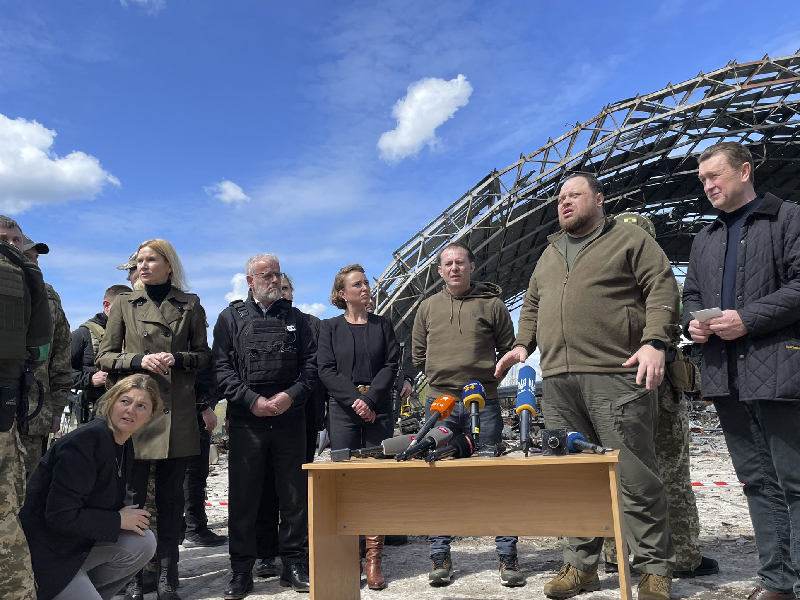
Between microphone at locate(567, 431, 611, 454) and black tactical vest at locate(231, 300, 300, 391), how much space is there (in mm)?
2051

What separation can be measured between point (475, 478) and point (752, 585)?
6.31ft

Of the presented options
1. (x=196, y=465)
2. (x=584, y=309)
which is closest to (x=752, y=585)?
(x=584, y=309)

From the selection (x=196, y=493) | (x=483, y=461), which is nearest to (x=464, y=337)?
(x=483, y=461)

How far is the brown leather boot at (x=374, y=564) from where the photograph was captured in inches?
153

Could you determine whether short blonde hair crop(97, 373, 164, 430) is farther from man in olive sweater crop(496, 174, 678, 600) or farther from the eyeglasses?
man in olive sweater crop(496, 174, 678, 600)

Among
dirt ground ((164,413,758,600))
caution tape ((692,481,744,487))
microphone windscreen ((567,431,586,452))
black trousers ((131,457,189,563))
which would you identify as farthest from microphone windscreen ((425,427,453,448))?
caution tape ((692,481,744,487))

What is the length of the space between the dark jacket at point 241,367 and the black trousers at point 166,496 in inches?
19.7

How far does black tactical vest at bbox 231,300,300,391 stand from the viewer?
406 cm

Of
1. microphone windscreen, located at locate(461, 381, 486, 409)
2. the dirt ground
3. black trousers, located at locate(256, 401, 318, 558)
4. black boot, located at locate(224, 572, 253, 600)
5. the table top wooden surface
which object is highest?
microphone windscreen, located at locate(461, 381, 486, 409)

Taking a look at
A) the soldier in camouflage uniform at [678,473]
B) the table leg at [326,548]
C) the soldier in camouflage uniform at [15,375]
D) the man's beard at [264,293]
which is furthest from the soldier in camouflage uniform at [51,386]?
the soldier in camouflage uniform at [678,473]

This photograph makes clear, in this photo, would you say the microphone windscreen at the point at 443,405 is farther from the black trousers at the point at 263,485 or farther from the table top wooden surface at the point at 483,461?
the black trousers at the point at 263,485

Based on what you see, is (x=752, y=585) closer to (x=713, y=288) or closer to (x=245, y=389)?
(x=713, y=288)

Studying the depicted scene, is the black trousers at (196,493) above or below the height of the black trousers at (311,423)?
below

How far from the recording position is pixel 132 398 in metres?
3.17
